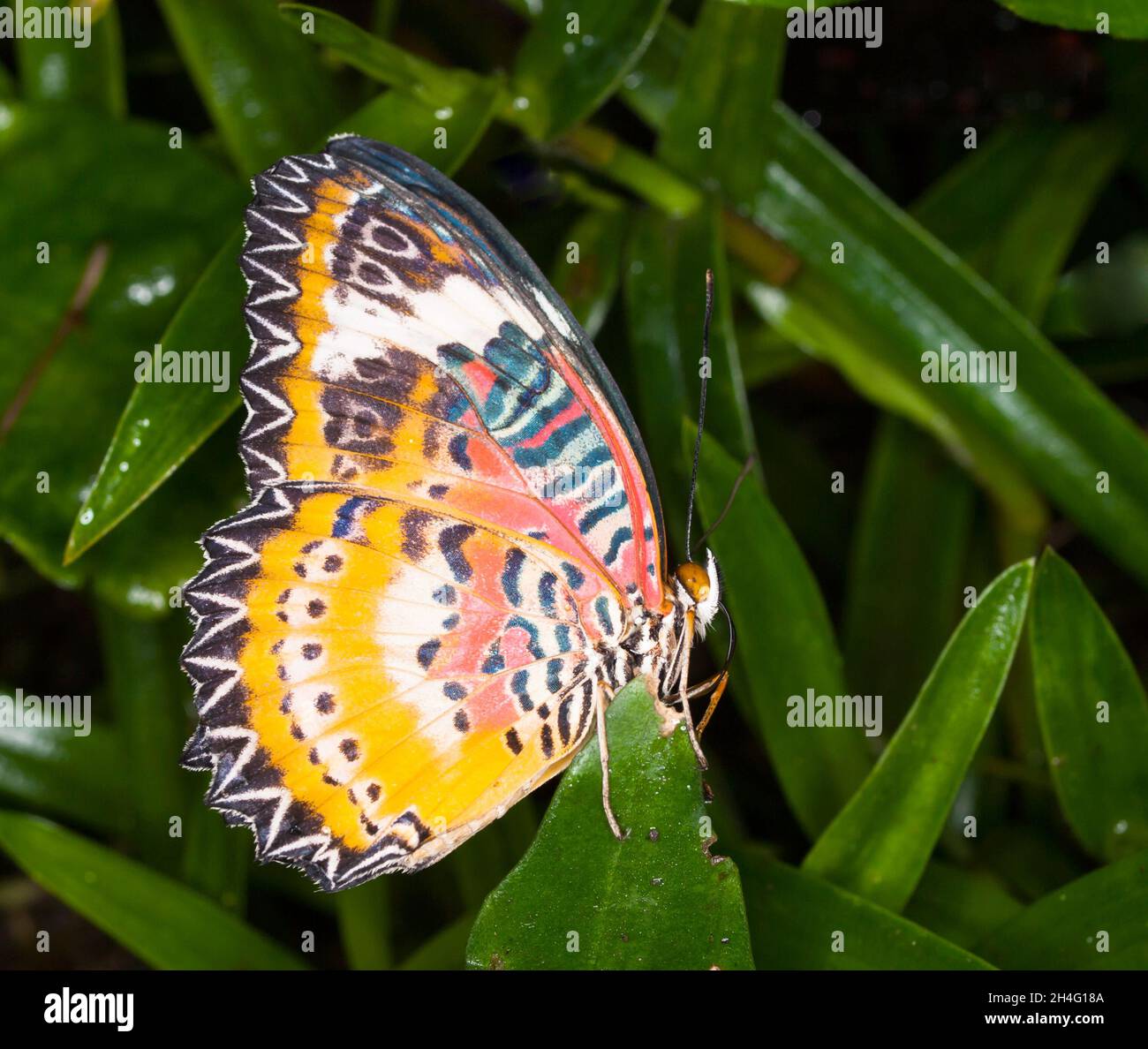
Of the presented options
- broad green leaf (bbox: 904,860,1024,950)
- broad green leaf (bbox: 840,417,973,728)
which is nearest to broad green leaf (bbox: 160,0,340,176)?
broad green leaf (bbox: 840,417,973,728)

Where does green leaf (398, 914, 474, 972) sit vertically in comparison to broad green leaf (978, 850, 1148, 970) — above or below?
below

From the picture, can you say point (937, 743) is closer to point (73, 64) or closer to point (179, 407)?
point (179, 407)

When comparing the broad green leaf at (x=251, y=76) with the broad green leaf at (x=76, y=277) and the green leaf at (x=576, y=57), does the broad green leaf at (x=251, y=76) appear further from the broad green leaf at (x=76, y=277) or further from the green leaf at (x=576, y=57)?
the green leaf at (x=576, y=57)

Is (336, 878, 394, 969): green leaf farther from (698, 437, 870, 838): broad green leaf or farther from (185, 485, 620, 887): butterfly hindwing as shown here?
(698, 437, 870, 838): broad green leaf

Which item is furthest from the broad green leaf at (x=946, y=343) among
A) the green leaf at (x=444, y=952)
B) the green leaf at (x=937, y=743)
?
the green leaf at (x=444, y=952)

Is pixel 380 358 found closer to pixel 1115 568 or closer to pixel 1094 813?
pixel 1094 813
